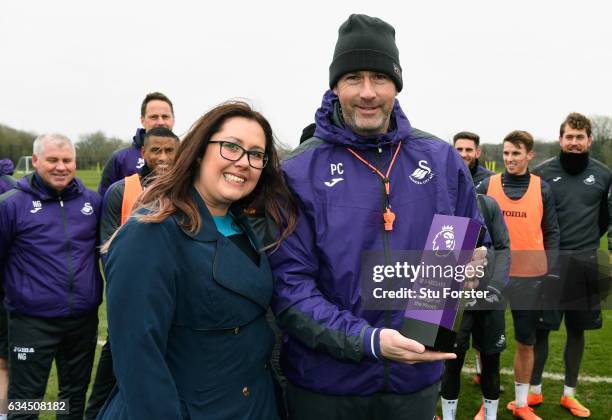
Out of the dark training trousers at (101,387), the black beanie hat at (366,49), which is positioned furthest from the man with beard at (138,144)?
the black beanie hat at (366,49)

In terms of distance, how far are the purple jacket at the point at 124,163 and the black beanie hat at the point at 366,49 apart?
11.7 feet

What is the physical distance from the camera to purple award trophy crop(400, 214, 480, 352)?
6.03 ft

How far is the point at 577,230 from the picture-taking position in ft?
16.2

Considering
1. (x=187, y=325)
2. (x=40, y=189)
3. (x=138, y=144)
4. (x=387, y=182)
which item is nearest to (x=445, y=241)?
(x=387, y=182)

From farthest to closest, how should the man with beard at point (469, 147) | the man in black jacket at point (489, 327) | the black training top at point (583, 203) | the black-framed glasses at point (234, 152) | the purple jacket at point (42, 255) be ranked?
1. the man with beard at point (469, 147)
2. the black training top at point (583, 203)
3. the man in black jacket at point (489, 327)
4. the purple jacket at point (42, 255)
5. the black-framed glasses at point (234, 152)

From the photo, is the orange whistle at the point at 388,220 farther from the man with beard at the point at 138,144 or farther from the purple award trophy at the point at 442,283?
the man with beard at the point at 138,144

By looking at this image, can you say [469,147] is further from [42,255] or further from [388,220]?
[42,255]

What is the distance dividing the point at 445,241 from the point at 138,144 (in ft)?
13.8

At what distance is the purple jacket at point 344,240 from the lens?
6.54 ft

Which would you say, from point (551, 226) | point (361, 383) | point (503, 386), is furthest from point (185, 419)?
point (503, 386)

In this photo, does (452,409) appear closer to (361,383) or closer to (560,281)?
(560,281)

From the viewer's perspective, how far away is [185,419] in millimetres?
1810

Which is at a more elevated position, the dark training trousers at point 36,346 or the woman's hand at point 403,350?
the woman's hand at point 403,350

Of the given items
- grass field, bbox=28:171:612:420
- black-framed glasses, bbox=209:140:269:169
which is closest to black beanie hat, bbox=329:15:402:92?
black-framed glasses, bbox=209:140:269:169
